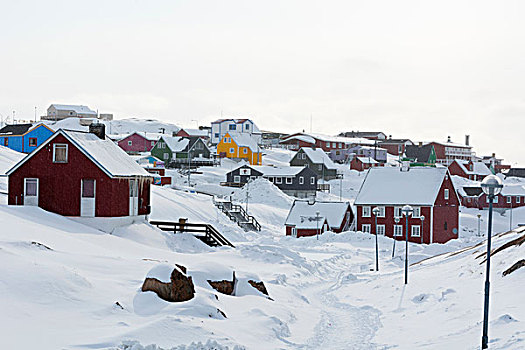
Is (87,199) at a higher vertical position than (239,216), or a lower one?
higher

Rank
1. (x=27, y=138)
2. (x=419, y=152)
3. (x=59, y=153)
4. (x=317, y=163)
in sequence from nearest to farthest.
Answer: (x=59, y=153) < (x=27, y=138) < (x=317, y=163) < (x=419, y=152)

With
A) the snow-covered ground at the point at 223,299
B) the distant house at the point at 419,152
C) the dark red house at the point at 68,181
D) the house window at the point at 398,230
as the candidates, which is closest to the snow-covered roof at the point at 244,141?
the distant house at the point at 419,152

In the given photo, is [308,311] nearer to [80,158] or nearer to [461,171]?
[80,158]

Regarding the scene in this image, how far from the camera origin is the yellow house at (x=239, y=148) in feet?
372

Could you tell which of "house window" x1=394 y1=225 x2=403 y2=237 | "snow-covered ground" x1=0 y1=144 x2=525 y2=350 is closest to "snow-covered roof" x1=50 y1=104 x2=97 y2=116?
"house window" x1=394 y1=225 x2=403 y2=237

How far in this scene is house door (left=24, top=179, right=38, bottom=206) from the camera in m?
33.0

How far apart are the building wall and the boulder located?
109 meters

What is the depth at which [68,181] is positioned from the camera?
108 feet

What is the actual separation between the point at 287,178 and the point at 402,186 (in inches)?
Result: 1268

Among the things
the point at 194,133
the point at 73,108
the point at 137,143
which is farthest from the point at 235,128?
the point at 73,108

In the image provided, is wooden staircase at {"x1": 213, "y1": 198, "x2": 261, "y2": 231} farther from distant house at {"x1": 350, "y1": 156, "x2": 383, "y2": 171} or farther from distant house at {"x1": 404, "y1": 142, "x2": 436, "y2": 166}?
distant house at {"x1": 404, "y1": 142, "x2": 436, "y2": 166}

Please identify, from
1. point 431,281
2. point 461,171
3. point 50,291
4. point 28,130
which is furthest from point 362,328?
point 461,171

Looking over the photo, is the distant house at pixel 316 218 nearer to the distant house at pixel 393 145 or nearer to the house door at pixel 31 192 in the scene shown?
the house door at pixel 31 192

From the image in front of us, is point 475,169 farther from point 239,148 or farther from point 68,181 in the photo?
point 68,181
